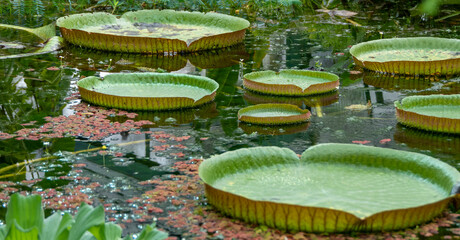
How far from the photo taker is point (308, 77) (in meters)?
6.24

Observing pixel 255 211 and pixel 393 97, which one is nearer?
pixel 255 211

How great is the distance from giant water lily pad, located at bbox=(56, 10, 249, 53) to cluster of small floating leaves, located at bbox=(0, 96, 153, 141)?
7.74ft

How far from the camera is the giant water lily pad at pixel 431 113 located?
4.72m

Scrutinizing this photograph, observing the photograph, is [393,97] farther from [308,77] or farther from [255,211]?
[255,211]

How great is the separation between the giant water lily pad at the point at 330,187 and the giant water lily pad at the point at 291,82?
1.98 m

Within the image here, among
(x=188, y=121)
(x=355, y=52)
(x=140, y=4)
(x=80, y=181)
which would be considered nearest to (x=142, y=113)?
(x=188, y=121)

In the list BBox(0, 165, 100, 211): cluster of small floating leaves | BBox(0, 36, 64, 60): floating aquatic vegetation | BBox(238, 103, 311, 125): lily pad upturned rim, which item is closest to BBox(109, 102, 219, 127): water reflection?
BBox(238, 103, 311, 125): lily pad upturned rim

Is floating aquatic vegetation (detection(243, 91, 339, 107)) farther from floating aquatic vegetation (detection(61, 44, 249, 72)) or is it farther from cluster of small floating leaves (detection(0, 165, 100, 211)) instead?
cluster of small floating leaves (detection(0, 165, 100, 211))

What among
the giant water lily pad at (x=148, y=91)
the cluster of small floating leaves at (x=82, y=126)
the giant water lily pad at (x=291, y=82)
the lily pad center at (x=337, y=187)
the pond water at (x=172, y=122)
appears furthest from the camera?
the giant water lily pad at (x=291, y=82)

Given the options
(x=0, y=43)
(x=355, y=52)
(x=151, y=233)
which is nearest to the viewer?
(x=151, y=233)

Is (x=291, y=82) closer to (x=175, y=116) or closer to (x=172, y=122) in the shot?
(x=175, y=116)

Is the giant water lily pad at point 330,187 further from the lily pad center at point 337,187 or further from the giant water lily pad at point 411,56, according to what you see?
the giant water lily pad at point 411,56

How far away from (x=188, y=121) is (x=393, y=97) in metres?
1.91

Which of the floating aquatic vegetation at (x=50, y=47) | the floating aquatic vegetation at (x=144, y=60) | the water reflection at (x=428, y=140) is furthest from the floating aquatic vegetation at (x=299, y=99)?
the floating aquatic vegetation at (x=50, y=47)
